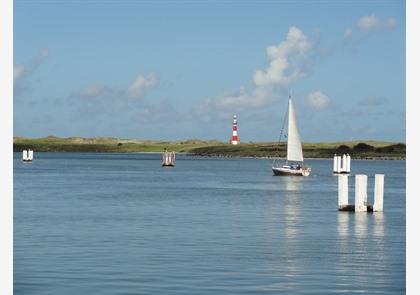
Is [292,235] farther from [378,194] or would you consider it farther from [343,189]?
[378,194]

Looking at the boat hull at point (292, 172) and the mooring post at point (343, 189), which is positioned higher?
the mooring post at point (343, 189)

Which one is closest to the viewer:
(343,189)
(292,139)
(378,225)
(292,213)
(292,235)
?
(292,235)

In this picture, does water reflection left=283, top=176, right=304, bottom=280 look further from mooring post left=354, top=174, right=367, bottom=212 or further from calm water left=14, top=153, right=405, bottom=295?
mooring post left=354, top=174, right=367, bottom=212

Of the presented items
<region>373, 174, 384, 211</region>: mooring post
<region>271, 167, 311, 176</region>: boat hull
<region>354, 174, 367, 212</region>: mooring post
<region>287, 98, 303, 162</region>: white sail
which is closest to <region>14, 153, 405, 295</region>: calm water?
<region>354, 174, 367, 212</region>: mooring post

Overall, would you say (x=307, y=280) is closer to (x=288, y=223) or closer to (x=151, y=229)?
(x=151, y=229)

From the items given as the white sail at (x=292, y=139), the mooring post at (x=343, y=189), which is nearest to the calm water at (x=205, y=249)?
the mooring post at (x=343, y=189)

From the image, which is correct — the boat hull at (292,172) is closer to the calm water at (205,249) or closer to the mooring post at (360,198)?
the calm water at (205,249)

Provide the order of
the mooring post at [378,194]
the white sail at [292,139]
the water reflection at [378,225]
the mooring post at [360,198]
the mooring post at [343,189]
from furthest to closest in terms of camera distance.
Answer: the white sail at [292,139] → the mooring post at [343,189] → the mooring post at [360,198] → the mooring post at [378,194] → the water reflection at [378,225]

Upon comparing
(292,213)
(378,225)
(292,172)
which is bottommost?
(292,213)

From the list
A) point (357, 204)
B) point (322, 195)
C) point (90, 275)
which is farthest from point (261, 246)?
point (322, 195)

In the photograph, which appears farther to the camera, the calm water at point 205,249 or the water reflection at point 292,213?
the water reflection at point 292,213

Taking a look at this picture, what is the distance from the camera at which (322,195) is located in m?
70.8

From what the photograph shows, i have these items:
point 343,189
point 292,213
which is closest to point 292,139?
point 292,213

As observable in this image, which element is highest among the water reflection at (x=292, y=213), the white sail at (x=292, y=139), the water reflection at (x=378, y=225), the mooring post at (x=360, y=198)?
the white sail at (x=292, y=139)
